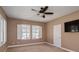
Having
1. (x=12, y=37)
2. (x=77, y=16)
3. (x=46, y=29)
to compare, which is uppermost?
(x=77, y=16)

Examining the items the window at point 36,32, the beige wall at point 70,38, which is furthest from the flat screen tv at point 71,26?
the window at point 36,32

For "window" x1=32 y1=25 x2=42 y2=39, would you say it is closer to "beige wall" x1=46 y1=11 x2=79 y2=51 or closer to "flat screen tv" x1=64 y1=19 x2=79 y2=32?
"beige wall" x1=46 y1=11 x2=79 y2=51

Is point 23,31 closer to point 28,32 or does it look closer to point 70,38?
point 28,32

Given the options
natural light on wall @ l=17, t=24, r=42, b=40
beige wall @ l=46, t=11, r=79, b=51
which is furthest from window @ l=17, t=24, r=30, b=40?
beige wall @ l=46, t=11, r=79, b=51

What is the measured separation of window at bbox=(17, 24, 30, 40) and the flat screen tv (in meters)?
3.47

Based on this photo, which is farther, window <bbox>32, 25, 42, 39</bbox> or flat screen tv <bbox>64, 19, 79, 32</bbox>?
window <bbox>32, 25, 42, 39</bbox>

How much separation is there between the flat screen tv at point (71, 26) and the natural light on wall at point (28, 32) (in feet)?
10.9

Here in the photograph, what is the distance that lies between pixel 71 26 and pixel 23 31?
4058 millimetres

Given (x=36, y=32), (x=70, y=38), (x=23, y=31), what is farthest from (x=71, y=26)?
(x=23, y=31)

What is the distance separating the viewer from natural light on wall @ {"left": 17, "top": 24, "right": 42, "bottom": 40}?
6873 mm

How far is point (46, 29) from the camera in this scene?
8273 mm
